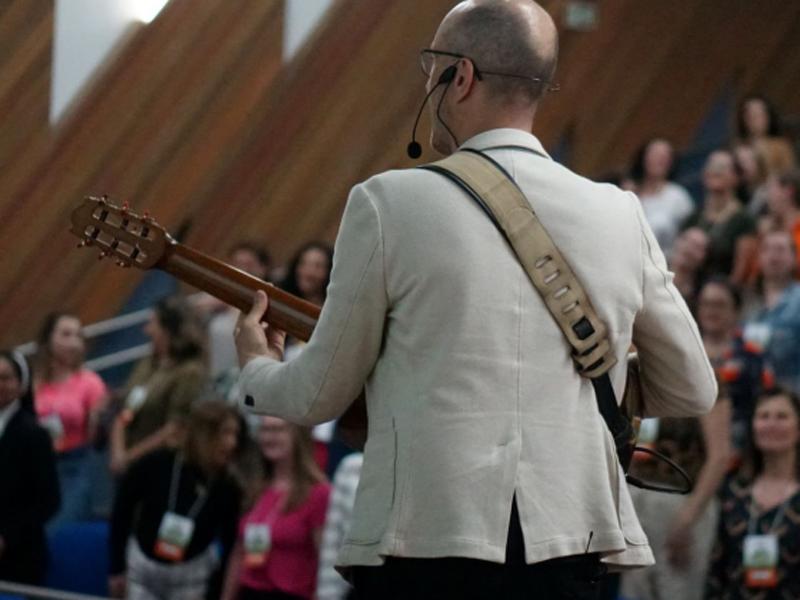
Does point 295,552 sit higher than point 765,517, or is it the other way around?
point 765,517

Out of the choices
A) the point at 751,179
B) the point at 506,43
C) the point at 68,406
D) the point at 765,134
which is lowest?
the point at 506,43

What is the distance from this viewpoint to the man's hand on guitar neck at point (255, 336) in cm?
265

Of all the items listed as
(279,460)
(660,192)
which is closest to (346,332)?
(279,460)

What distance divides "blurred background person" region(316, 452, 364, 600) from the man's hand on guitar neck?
2.85 meters

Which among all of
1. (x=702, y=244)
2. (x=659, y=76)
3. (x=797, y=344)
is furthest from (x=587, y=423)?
(x=659, y=76)

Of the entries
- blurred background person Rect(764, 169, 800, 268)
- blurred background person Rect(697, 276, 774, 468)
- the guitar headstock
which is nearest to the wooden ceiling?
blurred background person Rect(764, 169, 800, 268)

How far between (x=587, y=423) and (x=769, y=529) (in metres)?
3.14

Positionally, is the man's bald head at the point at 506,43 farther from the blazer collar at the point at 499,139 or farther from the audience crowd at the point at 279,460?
the audience crowd at the point at 279,460

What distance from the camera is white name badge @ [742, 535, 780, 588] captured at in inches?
213

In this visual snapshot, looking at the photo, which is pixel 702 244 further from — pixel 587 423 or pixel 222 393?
pixel 587 423

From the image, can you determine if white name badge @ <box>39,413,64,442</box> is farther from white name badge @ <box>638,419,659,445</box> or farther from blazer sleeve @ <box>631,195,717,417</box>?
blazer sleeve @ <box>631,195,717,417</box>

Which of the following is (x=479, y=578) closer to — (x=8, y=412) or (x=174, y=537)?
(x=174, y=537)

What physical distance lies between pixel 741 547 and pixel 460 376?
3.30 metres

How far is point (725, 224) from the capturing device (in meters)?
7.78
